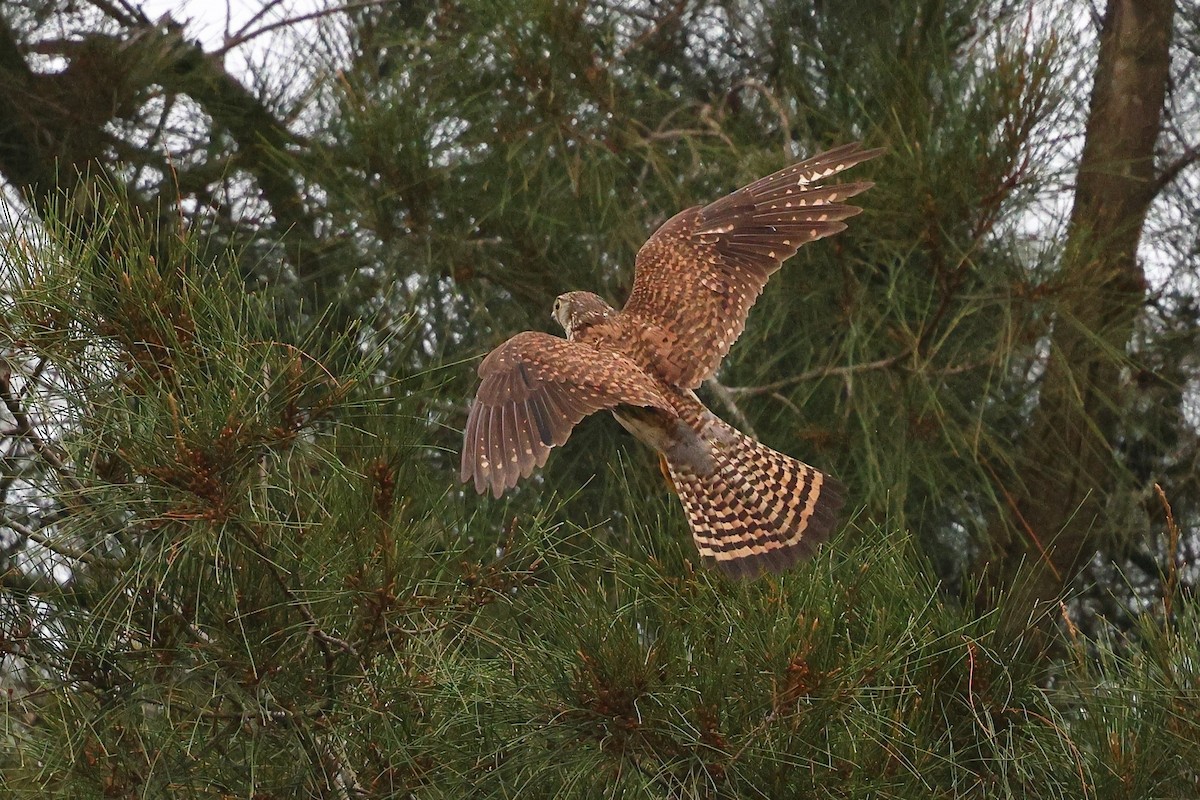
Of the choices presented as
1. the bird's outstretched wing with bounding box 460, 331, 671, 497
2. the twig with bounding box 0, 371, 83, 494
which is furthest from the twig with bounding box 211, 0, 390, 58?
the twig with bounding box 0, 371, 83, 494

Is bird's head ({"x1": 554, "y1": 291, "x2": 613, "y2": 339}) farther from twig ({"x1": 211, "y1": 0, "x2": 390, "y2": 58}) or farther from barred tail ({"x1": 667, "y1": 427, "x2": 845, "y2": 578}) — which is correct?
twig ({"x1": 211, "y1": 0, "x2": 390, "y2": 58})

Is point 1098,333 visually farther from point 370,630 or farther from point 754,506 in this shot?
point 370,630

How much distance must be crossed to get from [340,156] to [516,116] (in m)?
0.46

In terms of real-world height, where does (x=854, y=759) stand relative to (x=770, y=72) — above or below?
below

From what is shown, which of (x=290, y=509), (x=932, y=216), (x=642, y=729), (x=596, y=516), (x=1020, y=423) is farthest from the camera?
(x=1020, y=423)

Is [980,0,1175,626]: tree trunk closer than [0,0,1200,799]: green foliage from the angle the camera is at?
No

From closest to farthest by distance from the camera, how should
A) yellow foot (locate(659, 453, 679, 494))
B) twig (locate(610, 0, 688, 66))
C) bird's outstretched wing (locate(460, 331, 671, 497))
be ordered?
bird's outstretched wing (locate(460, 331, 671, 497))
yellow foot (locate(659, 453, 679, 494))
twig (locate(610, 0, 688, 66))

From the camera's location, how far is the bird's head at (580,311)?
3.41m

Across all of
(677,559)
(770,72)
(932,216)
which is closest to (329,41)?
(770,72)

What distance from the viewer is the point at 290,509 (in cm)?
222

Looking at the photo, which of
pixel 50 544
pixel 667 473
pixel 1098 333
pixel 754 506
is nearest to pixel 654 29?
pixel 1098 333

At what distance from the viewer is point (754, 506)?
2996 mm

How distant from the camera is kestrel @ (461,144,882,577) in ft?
8.55

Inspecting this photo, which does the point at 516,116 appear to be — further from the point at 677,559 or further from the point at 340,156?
the point at 677,559
